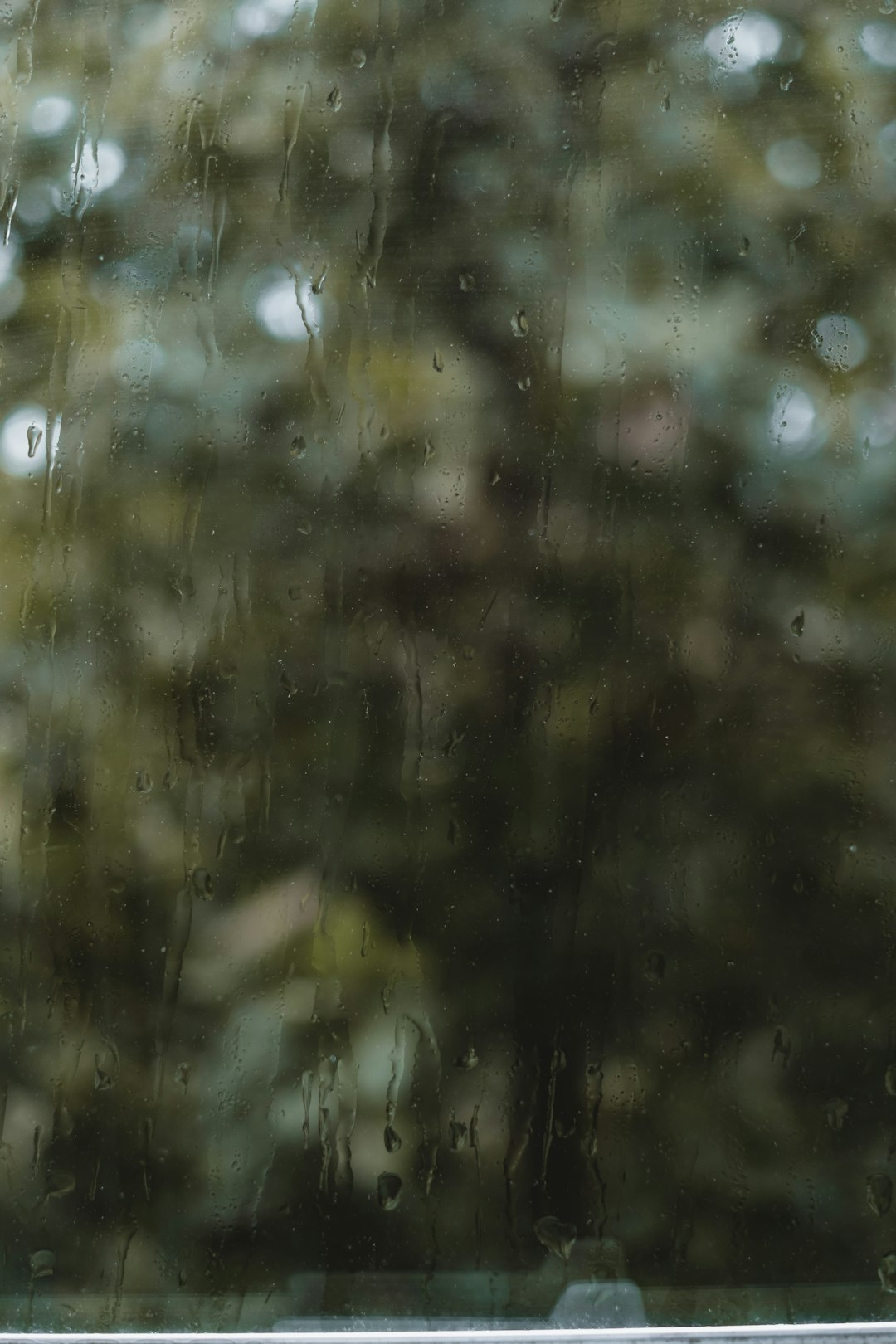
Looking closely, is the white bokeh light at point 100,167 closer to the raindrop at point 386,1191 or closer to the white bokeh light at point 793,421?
the white bokeh light at point 793,421

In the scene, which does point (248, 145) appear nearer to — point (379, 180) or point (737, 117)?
point (379, 180)

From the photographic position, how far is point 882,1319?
1072 millimetres

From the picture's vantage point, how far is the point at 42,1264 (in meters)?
1.12

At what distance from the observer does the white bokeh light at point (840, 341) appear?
3.56 ft

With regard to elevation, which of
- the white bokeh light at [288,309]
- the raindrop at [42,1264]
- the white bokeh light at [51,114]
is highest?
the white bokeh light at [51,114]

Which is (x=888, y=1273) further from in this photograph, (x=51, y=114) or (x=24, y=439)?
(x=51, y=114)

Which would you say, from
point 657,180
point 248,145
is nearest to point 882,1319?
point 657,180

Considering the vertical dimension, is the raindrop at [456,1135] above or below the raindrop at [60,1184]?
above

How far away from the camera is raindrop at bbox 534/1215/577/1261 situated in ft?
3.52

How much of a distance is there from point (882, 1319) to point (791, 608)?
2.30 feet

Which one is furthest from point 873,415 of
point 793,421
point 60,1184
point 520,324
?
point 60,1184

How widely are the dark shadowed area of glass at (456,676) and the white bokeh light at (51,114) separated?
0.04 m

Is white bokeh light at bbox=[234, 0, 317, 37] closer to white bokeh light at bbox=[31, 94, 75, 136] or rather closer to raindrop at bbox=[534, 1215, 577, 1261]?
white bokeh light at bbox=[31, 94, 75, 136]

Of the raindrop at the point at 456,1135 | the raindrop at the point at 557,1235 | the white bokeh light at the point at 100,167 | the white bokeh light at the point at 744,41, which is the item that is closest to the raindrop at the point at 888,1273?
the raindrop at the point at 557,1235
